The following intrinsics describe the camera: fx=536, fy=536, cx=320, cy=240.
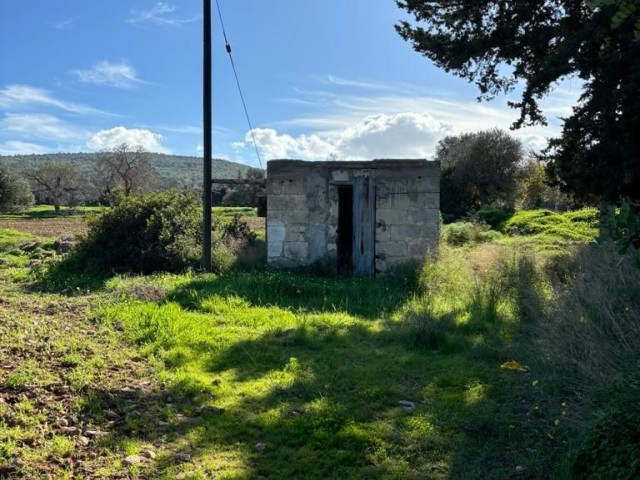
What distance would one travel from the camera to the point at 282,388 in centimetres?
548

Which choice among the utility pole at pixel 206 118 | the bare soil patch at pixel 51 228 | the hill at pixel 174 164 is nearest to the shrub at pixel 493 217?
the utility pole at pixel 206 118

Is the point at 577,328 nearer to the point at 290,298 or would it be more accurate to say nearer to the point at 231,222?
the point at 290,298

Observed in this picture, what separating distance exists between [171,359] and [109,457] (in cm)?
229

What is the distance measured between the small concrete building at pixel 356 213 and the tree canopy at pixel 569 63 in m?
3.50

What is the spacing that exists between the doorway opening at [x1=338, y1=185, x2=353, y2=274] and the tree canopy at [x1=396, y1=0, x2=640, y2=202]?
4519mm

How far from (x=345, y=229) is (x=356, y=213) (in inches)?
63.0

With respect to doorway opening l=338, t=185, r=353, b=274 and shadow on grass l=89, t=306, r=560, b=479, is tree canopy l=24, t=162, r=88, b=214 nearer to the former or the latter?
doorway opening l=338, t=185, r=353, b=274

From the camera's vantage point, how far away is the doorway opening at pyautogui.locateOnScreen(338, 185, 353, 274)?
13.4 m

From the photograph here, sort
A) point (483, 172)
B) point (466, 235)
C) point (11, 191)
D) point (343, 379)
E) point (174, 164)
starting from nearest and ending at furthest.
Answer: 1. point (343, 379)
2. point (466, 235)
3. point (483, 172)
4. point (11, 191)
5. point (174, 164)

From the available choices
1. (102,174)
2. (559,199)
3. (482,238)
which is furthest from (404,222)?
(102,174)

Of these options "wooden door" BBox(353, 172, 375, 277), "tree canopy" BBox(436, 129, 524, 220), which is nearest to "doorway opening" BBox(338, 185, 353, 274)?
"wooden door" BBox(353, 172, 375, 277)

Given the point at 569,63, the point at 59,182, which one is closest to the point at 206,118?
the point at 569,63

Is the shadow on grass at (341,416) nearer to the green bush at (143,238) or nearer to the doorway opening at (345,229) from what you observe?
the doorway opening at (345,229)

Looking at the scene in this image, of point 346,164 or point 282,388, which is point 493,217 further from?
point 282,388
